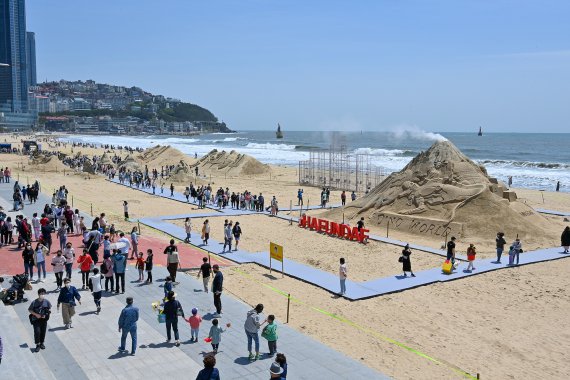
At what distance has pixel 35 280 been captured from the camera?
1526cm

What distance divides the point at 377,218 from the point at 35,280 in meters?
17.0

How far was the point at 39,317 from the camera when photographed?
33.5ft

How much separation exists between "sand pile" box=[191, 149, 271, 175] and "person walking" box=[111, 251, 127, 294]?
41.8 meters

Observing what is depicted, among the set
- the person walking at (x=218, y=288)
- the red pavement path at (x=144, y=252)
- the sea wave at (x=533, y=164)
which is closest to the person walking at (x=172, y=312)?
the person walking at (x=218, y=288)

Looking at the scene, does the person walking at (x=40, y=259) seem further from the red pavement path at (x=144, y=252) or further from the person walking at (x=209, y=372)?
the person walking at (x=209, y=372)

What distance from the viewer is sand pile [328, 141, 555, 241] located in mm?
24219

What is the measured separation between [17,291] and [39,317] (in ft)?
12.7

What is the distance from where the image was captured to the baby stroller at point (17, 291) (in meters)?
13.2

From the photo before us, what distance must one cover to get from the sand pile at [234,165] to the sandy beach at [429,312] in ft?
106

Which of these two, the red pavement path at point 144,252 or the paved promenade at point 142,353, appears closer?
the paved promenade at point 142,353

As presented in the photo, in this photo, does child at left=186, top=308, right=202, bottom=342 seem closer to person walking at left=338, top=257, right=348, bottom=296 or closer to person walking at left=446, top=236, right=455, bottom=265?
person walking at left=338, top=257, right=348, bottom=296

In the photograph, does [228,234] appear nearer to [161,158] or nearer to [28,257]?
[28,257]

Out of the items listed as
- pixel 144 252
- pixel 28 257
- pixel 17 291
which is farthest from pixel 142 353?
pixel 144 252

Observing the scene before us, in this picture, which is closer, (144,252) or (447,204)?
(144,252)
